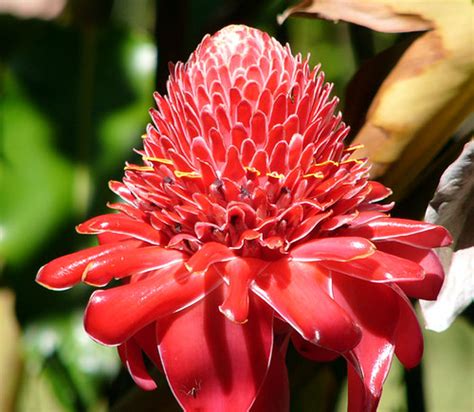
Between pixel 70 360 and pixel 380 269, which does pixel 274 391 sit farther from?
pixel 70 360

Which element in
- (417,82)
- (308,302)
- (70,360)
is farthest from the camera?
(70,360)

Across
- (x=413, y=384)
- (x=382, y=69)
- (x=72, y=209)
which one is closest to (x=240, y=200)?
(x=382, y=69)

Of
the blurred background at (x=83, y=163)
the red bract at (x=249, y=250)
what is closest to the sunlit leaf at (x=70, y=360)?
the blurred background at (x=83, y=163)

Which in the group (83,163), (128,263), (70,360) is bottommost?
(70,360)

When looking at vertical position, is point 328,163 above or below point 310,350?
above

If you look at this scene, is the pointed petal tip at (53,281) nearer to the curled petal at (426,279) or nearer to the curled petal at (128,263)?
the curled petal at (128,263)

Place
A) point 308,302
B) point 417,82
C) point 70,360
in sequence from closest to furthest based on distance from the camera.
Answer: point 308,302, point 417,82, point 70,360

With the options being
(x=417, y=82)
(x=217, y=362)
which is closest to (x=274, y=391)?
(x=217, y=362)
